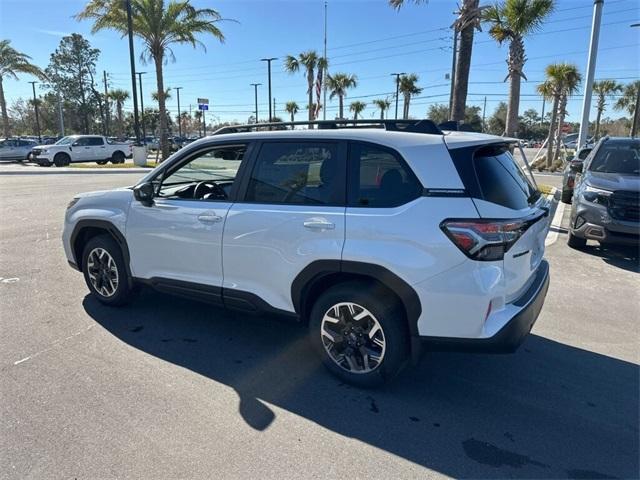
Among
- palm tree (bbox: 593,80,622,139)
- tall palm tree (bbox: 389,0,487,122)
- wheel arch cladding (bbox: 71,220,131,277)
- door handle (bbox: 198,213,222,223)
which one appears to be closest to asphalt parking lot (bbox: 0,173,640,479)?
wheel arch cladding (bbox: 71,220,131,277)

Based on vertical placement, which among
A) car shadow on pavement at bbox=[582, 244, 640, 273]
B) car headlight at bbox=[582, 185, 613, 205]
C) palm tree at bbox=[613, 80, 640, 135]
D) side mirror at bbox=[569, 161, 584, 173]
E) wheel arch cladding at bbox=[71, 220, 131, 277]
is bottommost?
car shadow on pavement at bbox=[582, 244, 640, 273]

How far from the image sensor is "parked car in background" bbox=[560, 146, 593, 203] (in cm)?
844

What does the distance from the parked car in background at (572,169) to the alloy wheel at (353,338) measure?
277 inches

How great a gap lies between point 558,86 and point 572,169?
18.8m

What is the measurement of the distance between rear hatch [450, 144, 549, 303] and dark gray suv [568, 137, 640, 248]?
3.83 m

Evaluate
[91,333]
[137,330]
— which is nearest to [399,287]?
[137,330]

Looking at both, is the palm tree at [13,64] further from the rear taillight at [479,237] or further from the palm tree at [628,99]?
the palm tree at [628,99]

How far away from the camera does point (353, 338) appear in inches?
128

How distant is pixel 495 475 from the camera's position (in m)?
Result: 2.44

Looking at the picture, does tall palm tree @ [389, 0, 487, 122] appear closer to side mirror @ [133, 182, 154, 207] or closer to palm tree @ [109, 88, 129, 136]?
side mirror @ [133, 182, 154, 207]

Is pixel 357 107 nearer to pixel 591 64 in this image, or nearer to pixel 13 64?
pixel 13 64

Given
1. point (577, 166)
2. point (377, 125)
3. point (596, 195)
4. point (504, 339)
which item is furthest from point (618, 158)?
point (504, 339)

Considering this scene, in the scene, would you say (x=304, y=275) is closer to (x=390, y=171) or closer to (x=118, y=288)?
(x=390, y=171)

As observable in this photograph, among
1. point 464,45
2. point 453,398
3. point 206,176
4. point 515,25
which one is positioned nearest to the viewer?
point 453,398
